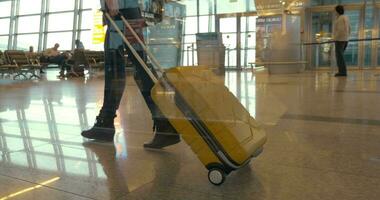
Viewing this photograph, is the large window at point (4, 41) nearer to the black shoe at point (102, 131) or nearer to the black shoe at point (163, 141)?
the black shoe at point (102, 131)

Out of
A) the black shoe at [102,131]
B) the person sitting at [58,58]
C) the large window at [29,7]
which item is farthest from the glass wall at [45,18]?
the person sitting at [58,58]

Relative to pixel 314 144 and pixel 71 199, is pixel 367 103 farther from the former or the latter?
pixel 71 199

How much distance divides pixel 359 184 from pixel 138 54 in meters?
1.73

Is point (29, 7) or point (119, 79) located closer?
point (119, 79)

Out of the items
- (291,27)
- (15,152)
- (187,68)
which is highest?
(291,27)

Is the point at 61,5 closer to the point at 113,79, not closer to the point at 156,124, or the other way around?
the point at 113,79

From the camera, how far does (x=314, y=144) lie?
290 cm

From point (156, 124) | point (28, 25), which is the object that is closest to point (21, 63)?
point (28, 25)

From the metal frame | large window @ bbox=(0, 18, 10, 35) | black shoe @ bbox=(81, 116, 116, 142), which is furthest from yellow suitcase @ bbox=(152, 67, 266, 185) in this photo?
the metal frame

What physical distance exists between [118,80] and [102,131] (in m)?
0.45

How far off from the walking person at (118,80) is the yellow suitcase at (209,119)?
492 mm

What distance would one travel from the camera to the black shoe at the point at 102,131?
327 cm

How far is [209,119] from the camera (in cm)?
218

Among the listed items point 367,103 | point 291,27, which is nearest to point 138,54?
point 367,103
